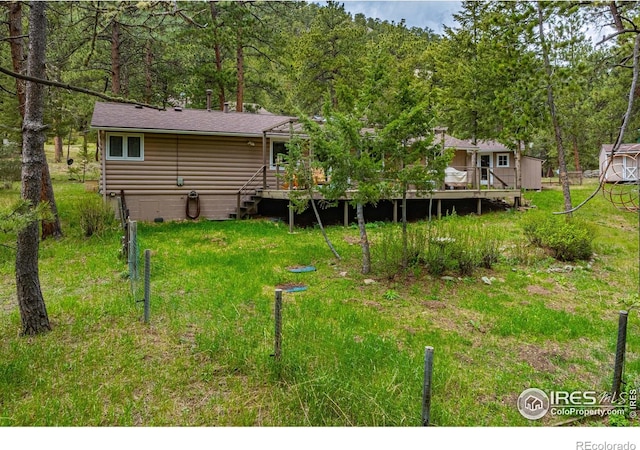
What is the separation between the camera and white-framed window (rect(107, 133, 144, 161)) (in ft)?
38.0

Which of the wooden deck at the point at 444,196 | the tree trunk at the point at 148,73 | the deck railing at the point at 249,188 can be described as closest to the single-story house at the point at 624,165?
the wooden deck at the point at 444,196

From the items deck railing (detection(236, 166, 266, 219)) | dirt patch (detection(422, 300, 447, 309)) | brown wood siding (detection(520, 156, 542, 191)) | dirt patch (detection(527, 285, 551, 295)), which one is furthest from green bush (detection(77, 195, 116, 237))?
brown wood siding (detection(520, 156, 542, 191))

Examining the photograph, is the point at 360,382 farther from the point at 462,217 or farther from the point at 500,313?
the point at 462,217

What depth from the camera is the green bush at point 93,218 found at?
9688 mm

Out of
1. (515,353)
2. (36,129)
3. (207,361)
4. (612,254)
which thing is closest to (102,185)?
(36,129)

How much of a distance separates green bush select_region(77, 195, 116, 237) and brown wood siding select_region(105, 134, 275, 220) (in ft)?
5.57

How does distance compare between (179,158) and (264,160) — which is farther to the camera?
(179,158)

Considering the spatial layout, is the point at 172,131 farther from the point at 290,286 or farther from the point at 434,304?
the point at 434,304

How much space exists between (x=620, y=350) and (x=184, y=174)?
11.8 m

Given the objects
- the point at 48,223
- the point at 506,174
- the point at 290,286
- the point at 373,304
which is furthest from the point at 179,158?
the point at 506,174

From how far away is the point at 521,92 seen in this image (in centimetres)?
748

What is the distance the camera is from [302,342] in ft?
13.0

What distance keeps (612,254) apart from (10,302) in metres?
11.3
